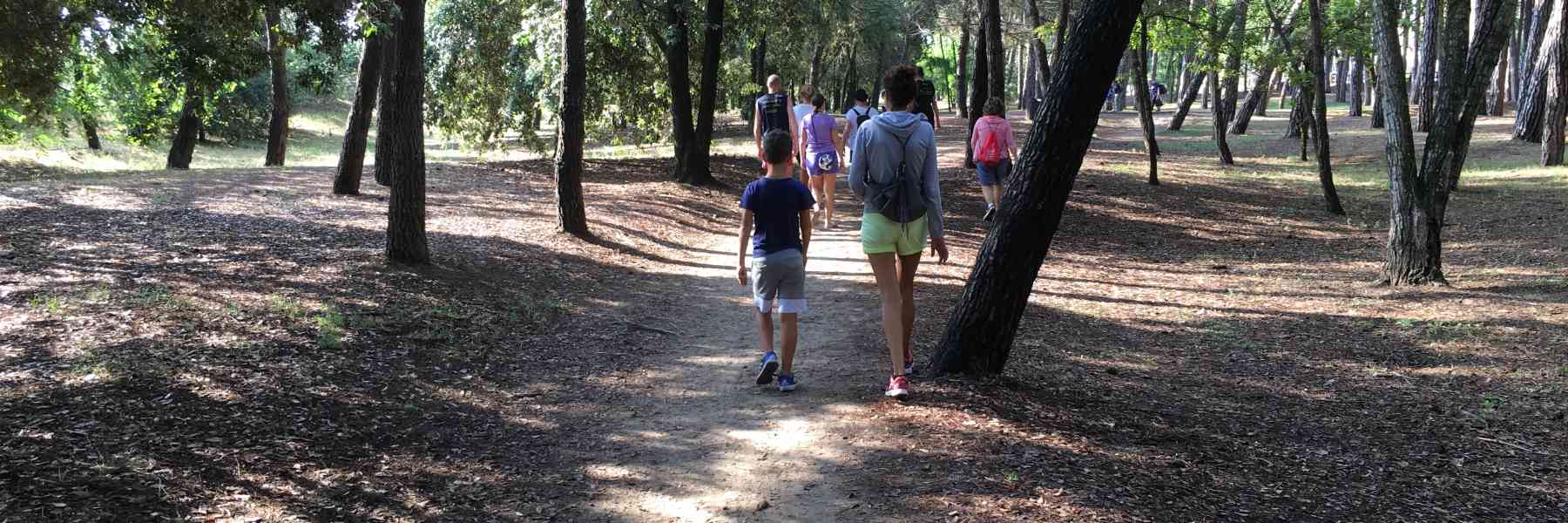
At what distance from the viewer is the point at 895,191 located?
5887 mm

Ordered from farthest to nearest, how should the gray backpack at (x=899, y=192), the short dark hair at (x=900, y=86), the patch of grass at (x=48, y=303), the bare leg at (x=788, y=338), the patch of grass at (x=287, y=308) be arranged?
the patch of grass at (x=287, y=308) < the patch of grass at (x=48, y=303) < the bare leg at (x=788, y=338) < the short dark hair at (x=900, y=86) < the gray backpack at (x=899, y=192)

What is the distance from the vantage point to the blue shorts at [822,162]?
484 inches

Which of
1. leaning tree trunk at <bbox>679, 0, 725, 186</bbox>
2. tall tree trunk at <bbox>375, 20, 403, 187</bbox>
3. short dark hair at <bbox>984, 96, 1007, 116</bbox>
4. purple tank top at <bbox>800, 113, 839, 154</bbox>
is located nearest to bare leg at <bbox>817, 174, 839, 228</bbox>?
purple tank top at <bbox>800, 113, 839, 154</bbox>

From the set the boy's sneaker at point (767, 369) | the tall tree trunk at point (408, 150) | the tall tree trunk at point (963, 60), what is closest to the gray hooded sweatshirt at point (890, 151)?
the boy's sneaker at point (767, 369)

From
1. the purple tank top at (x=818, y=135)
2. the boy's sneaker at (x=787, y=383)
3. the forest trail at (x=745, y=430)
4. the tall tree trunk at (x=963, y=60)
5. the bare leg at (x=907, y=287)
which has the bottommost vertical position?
the forest trail at (x=745, y=430)

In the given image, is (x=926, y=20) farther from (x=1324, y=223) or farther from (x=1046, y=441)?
(x=1046, y=441)

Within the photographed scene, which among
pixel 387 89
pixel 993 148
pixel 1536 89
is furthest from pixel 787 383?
pixel 1536 89

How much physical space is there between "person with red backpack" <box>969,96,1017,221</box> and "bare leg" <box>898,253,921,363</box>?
692 centimetres

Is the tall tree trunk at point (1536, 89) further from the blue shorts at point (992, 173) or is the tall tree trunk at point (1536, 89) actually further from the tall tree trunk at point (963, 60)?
Result: the tall tree trunk at point (963, 60)

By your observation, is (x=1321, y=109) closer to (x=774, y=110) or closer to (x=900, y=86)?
(x=774, y=110)

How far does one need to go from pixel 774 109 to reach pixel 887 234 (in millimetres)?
6713

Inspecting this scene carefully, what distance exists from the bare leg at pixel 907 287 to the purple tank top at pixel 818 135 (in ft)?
20.0

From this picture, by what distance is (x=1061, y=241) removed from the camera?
14.4 metres

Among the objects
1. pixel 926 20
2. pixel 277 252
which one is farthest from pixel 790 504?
pixel 926 20
